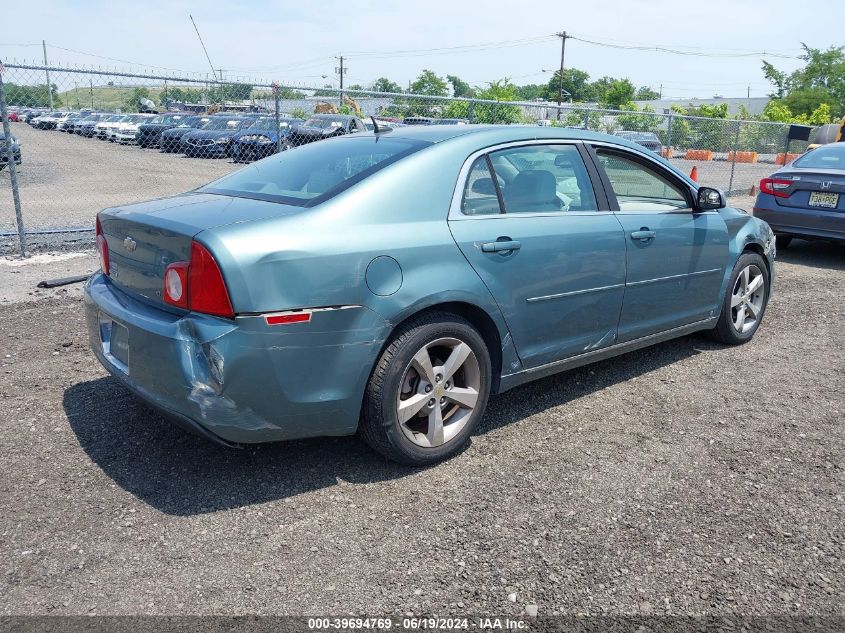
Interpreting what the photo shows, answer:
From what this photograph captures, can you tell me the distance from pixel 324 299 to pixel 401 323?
0.44 meters

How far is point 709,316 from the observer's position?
5.27 meters

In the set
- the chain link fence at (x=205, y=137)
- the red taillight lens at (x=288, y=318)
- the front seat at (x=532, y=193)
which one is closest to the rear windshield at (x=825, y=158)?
the chain link fence at (x=205, y=137)

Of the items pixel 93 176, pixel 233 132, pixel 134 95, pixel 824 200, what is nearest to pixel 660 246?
pixel 824 200

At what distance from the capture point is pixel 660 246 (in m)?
4.62

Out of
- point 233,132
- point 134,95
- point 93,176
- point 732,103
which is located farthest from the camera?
point 732,103

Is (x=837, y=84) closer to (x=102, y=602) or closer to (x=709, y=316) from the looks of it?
(x=709, y=316)

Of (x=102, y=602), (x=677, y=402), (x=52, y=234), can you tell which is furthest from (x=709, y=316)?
(x=52, y=234)

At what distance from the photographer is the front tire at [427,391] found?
337 centimetres

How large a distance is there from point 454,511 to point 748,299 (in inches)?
140

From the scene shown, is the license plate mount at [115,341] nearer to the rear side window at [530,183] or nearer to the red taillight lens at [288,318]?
the red taillight lens at [288,318]

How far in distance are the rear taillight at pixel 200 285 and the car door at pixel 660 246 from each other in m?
2.49

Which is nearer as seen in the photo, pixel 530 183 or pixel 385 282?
pixel 385 282

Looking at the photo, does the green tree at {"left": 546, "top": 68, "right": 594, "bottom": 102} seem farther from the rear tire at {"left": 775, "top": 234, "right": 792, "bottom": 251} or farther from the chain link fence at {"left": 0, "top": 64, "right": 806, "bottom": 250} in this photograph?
the rear tire at {"left": 775, "top": 234, "right": 792, "bottom": 251}

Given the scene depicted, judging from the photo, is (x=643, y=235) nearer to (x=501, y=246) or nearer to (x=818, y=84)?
(x=501, y=246)
